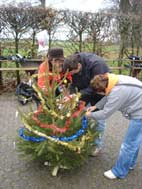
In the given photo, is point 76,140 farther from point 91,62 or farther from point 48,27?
point 48,27

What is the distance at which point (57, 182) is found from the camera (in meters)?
3.67

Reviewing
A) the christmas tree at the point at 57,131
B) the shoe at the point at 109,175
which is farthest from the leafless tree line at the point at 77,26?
the shoe at the point at 109,175

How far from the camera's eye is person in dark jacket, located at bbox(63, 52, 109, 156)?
3.58 m

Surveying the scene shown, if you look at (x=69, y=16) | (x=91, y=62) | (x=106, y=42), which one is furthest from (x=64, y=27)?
(x=91, y=62)

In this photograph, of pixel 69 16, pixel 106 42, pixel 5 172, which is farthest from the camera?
pixel 106 42

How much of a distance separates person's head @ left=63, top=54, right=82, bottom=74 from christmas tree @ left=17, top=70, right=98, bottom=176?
129 millimetres

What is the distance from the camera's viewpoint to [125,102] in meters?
3.37

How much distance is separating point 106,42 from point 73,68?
5.04m

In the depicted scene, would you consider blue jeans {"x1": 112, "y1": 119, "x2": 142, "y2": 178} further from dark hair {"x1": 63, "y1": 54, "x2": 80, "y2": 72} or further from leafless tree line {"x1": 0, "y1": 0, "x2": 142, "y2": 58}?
leafless tree line {"x1": 0, "y1": 0, "x2": 142, "y2": 58}

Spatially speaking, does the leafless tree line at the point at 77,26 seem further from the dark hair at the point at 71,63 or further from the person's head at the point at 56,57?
the dark hair at the point at 71,63

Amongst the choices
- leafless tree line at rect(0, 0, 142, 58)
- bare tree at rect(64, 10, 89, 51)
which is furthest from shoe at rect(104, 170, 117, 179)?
bare tree at rect(64, 10, 89, 51)

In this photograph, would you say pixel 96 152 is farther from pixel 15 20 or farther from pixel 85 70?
pixel 15 20

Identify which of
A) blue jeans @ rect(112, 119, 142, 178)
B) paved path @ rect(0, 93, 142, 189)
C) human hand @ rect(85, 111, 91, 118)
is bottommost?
paved path @ rect(0, 93, 142, 189)

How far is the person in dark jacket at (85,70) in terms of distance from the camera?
141 inches
